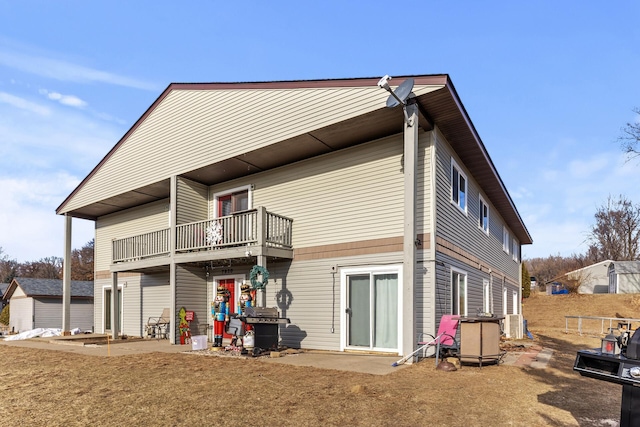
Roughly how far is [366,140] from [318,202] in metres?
2.15

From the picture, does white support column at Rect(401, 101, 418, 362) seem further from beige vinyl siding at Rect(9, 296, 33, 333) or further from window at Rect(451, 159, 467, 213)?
beige vinyl siding at Rect(9, 296, 33, 333)

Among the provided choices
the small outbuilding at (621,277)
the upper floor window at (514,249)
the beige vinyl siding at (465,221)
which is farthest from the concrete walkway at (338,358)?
the small outbuilding at (621,277)

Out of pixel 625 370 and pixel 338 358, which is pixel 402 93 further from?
pixel 625 370

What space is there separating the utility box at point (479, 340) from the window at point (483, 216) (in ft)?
24.9

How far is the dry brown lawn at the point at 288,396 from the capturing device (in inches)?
210

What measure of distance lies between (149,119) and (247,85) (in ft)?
15.9

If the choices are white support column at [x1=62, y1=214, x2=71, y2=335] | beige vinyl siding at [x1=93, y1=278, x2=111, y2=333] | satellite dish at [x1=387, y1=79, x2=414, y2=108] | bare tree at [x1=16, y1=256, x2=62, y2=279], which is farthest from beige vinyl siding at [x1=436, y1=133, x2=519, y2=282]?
bare tree at [x1=16, y1=256, x2=62, y2=279]

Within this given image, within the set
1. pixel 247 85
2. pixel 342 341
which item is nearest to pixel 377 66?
pixel 247 85

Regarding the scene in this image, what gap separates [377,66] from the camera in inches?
418

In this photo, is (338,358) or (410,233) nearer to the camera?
(410,233)

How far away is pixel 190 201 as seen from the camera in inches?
592

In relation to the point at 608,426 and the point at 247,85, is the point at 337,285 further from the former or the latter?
the point at 608,426

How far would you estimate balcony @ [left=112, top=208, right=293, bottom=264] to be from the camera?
474 inches

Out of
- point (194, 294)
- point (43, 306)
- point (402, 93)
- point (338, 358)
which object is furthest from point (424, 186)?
point (43, 306)
